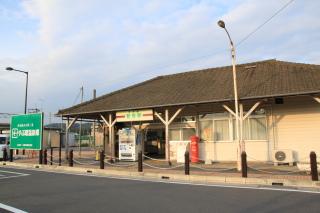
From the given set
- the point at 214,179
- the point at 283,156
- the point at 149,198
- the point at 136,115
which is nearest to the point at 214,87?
the point at 136,115

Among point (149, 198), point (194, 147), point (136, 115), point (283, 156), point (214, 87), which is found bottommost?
point (149, 198)

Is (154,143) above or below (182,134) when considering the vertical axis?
below

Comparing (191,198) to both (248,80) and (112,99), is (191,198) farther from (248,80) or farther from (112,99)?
(112,99)

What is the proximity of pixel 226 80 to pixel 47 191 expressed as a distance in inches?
469

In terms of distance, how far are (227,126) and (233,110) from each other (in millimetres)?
1024

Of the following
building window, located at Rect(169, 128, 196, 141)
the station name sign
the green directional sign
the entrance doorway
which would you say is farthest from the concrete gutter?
the entrance doorway

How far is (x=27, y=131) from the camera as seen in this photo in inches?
712

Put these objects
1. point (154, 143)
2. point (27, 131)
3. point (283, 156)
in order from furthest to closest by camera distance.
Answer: point (154, 143)
point (27, 131)
point (283, 156)

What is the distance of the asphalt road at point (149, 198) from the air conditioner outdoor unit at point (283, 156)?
5667mm

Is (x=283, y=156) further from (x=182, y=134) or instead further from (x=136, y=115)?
(x=136, y=115)

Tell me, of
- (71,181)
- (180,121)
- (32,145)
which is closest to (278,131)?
(180,121)

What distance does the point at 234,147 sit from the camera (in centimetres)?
1559

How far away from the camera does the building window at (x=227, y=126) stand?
15.2 metres

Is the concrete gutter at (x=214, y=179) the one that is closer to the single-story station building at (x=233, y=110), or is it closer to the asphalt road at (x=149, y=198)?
the asphalt road at (x=149, y=198)
